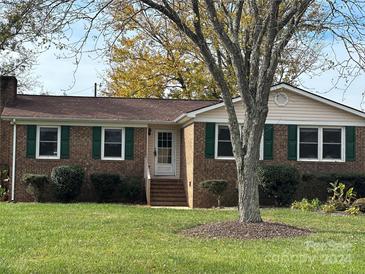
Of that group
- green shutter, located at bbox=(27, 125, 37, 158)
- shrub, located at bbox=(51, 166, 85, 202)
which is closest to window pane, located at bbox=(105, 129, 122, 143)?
shrub, located at bbox=(51, 166, 85, 202)

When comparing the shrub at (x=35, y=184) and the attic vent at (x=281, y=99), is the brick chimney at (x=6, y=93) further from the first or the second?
the attic vent at (x=281, y=99)

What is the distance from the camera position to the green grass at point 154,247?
27.6ft

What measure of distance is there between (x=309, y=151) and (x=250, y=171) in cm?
970

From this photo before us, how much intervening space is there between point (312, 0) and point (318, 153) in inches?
408

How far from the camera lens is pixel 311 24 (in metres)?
13.3

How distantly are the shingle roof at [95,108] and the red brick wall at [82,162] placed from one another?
661mm

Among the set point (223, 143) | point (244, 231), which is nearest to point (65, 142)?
point (223, 143)

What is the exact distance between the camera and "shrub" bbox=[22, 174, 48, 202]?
2122cm

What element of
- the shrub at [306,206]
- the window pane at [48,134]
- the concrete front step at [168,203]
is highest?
the window pane at [48,134]

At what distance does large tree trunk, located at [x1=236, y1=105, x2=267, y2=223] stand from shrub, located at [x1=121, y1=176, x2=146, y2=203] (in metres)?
9.71

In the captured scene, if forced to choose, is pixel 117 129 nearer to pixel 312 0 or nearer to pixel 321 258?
pixel 312 0

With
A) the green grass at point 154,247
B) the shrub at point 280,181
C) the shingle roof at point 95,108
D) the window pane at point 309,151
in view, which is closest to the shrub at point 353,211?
the green grass at point 154,247

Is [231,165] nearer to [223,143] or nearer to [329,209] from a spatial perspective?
[223,143]

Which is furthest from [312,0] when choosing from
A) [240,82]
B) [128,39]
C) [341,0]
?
[128,39]
